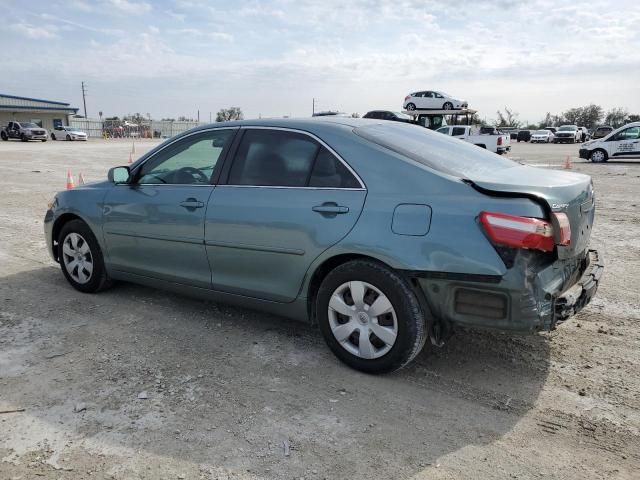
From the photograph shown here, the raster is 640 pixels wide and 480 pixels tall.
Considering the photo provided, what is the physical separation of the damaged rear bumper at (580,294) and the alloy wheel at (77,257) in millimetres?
4029

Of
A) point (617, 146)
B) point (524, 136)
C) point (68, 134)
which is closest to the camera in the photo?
point (617, 146)

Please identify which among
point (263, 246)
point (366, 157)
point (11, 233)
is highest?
point (366, 157)

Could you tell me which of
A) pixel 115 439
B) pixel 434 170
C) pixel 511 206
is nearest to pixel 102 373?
pixel 115 439

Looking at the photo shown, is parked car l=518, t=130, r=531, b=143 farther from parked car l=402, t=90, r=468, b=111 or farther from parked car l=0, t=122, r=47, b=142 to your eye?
parked car l=0, t=122, r=47, b=142

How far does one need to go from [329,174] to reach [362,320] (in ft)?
3.28

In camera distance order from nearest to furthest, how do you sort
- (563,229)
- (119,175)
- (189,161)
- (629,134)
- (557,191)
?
(563,229), (557,191), (189,161), (119,175), (629,134)

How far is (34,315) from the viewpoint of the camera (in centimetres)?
459

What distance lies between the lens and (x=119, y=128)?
68.2 metres

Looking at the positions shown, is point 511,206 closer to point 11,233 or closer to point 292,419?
point 292,419

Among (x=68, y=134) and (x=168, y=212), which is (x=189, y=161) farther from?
(x=68, y=134)

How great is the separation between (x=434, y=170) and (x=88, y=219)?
3.32 meters

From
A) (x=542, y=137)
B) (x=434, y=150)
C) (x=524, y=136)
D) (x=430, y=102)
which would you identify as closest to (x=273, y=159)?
(x=434, y=150)

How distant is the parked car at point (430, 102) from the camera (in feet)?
125

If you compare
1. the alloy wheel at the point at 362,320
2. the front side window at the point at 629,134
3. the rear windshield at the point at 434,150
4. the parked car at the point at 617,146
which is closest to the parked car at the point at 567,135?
the parked car at the point at 617,146
